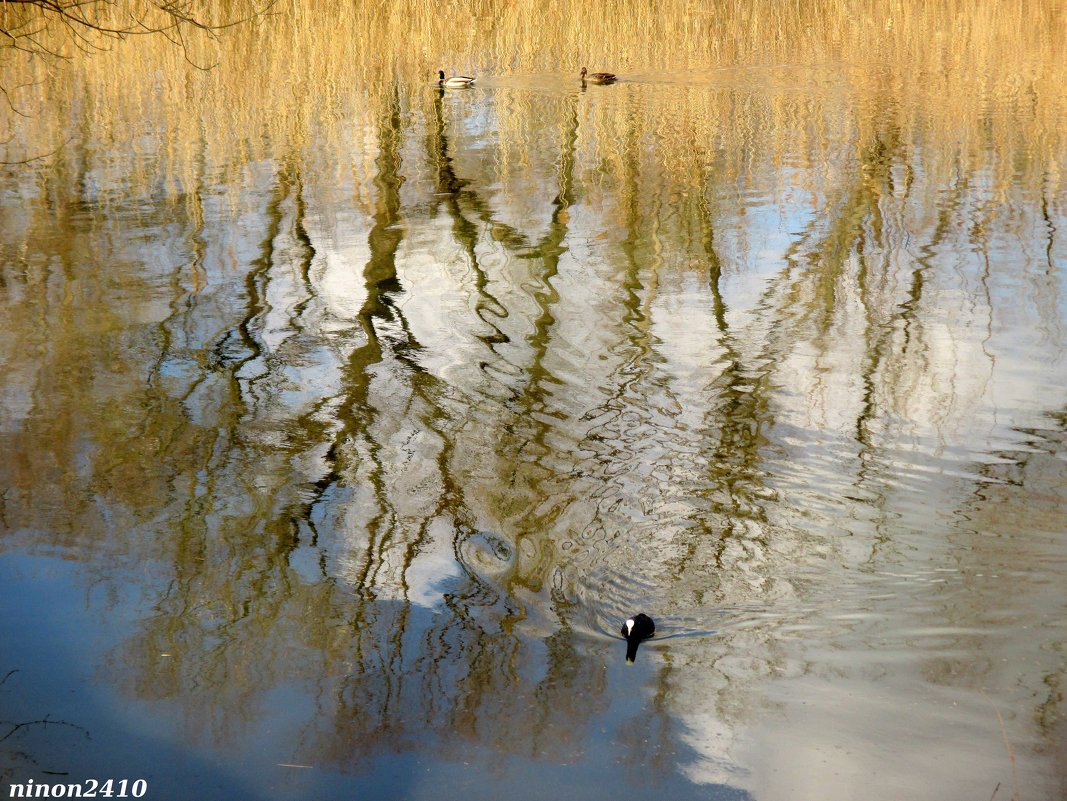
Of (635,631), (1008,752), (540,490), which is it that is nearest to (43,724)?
(635,631)

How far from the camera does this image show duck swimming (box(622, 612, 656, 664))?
4078 millimetres

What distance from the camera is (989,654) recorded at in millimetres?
4055

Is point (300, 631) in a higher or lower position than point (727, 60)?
lower

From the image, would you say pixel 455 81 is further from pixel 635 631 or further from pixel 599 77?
pixel 635 631

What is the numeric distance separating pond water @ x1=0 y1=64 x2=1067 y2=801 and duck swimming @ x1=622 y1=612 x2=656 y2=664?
0.07 meters

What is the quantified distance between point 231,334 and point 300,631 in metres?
3.51

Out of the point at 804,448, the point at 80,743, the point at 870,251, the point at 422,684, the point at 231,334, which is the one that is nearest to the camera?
the point at 80,743

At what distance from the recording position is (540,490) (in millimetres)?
5285

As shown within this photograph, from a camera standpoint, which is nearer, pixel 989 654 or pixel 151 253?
pixel 989 654

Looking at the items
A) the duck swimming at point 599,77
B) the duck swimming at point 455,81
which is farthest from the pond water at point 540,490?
the duck swimming at point 455,81

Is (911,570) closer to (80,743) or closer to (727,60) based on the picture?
(80,743)

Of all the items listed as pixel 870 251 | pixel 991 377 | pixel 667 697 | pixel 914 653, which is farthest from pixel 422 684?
pixel 870 251

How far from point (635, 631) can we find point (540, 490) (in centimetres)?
129

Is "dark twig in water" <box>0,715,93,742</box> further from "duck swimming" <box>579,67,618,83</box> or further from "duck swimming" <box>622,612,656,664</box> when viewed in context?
"duck swimming" <box>579,67,618,83</box>
